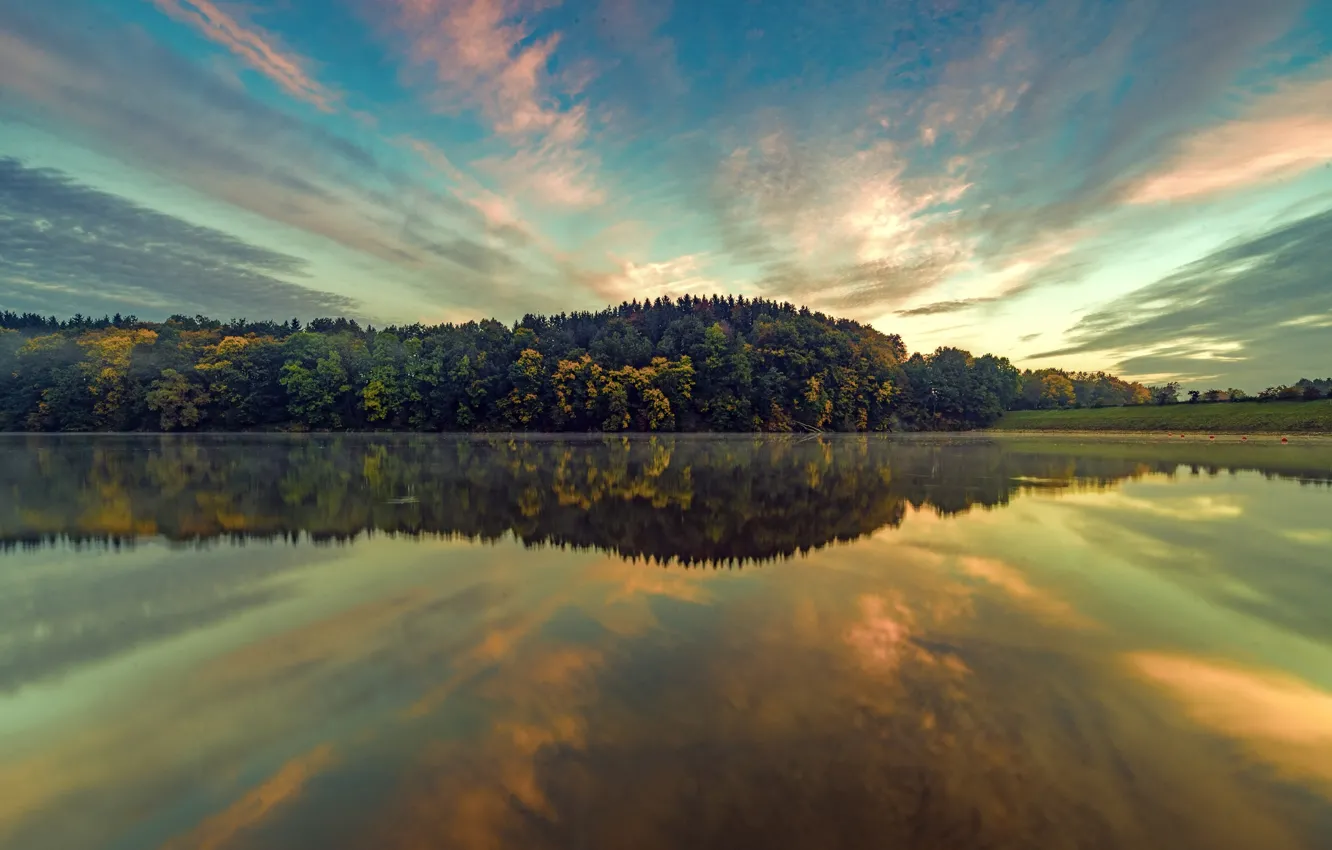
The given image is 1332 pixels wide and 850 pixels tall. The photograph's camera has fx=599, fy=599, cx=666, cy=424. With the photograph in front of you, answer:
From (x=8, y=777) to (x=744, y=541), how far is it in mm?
9952

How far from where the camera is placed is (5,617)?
24.5 ft

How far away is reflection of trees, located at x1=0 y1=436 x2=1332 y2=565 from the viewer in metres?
12.6

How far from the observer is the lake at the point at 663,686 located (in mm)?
3787

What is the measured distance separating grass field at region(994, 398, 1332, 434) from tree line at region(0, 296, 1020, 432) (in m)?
22.1

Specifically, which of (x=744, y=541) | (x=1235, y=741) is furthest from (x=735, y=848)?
(x=744, y=541)

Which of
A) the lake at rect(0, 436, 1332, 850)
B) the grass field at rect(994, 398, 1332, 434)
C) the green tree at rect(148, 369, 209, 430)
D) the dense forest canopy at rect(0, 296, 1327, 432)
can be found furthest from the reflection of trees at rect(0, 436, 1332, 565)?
the green tree at rect(148, 369, 209, 430)

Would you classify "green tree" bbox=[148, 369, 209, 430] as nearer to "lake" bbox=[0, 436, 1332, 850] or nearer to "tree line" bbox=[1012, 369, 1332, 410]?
"lake" bbox=[0, 436, 1332, 850]

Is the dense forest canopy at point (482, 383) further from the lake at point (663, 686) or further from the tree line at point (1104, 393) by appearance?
the lake at point (663, 686)

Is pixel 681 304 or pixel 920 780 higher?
pixel 681 304

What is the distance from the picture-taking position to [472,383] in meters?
76.8

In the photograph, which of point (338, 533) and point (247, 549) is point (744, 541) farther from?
point (247, 549)

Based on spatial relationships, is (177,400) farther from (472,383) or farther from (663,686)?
(663,686)

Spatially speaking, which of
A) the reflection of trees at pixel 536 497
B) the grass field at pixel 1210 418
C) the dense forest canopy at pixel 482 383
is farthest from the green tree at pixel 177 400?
the grass field at pixel 1210 418

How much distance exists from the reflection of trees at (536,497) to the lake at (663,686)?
356mm
